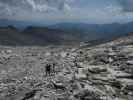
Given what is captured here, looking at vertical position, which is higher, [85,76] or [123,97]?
[85,76]

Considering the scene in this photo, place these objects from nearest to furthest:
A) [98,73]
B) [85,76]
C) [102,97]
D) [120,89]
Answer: [102,97] < [120,89] < [85,76] < [98,73]

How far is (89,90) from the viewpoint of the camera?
108ft

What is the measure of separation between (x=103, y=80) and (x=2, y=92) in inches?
663

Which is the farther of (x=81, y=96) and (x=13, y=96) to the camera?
(x=13, y=96)

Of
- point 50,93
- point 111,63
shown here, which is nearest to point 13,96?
point 50,93

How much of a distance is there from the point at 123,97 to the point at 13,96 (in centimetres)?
1626

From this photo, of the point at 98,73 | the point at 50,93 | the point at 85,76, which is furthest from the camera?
the point at 98,73

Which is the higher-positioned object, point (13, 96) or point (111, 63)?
point (111, 63)

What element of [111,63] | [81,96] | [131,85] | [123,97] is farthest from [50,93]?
[111,63]

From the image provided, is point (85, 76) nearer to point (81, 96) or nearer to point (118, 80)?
point (118, 80)

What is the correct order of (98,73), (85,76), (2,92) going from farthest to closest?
(98,73)
(85,76)
(2,92)

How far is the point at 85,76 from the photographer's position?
44594 mm

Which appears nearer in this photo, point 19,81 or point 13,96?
point 13,96

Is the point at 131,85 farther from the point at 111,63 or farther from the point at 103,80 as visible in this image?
the point at 111,63
